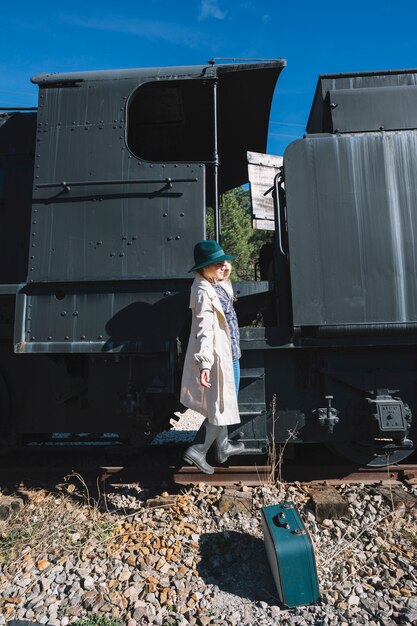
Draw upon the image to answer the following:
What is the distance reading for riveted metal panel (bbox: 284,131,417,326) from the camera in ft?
10.7

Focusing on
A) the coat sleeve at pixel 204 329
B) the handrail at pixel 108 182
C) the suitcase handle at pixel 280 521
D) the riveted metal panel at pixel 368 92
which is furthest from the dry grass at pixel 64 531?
the riveted metal panel at pixel 368 92

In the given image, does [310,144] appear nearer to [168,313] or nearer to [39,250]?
[168,313]

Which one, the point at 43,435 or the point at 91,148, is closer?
the point at 91,148

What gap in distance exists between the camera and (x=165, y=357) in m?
3.46

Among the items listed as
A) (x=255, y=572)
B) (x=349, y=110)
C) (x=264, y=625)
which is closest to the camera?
(x=264, y=625)

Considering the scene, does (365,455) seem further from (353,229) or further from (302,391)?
(353,229)

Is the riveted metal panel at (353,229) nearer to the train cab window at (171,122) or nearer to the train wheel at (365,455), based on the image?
the train wheel at (365,455)

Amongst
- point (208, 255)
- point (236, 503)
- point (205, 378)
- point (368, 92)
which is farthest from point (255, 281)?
point (368, 92)

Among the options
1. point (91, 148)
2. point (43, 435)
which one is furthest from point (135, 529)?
point (91, 148)

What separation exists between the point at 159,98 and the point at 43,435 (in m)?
3.98

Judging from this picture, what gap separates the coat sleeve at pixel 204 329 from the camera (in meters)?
2.79

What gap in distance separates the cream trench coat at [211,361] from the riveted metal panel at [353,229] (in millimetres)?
697

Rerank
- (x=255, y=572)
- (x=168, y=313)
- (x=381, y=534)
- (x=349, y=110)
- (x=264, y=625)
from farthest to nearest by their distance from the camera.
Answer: (x=349, y=110), (x=168, y=313), (x=381, y=534), (x=255, y=572), (x=264, y=625)

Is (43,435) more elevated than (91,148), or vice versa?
(91,148)
